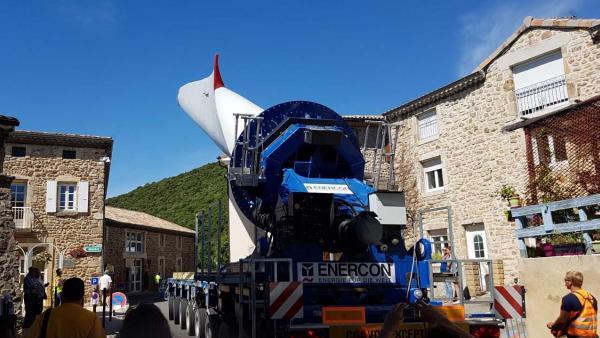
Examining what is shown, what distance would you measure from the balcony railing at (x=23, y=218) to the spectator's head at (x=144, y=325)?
23.4 m

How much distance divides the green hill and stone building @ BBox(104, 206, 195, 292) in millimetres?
→ 11022

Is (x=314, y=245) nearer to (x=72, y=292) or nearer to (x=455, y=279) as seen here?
(x=455, y=279)

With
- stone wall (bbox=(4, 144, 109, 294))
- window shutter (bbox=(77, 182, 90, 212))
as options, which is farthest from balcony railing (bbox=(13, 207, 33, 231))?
window shutter (bbox=(77, 182, 90, 212))

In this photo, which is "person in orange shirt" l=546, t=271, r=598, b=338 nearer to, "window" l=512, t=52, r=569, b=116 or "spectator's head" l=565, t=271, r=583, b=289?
"spectator's head" l=565, t=271, r=583, b=289

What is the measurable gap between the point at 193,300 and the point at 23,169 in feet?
56.7

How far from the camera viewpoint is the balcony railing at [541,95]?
49.3ft

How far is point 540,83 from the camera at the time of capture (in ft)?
51.4

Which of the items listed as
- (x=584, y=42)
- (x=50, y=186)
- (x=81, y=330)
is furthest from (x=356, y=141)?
(x=50, y=186)

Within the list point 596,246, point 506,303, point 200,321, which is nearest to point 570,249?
point 596,246

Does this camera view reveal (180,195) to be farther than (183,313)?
Yes

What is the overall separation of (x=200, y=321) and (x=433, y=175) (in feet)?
41.8

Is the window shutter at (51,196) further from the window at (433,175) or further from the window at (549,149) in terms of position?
the window at (549,149)

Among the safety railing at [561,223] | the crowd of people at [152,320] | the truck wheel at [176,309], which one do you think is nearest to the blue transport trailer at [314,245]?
the crowd of people at [152,320]

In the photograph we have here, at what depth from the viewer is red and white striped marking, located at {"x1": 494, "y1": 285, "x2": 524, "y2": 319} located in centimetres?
561
